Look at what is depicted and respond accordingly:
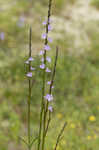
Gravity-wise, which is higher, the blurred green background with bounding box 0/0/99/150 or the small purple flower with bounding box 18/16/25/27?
the small purple flower with bounding box 18/16/25/27

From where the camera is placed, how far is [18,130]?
9.61 feet

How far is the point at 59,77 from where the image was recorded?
12.9 ft

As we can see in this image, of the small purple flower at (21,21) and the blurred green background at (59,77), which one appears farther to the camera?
the small purple flower at (21,21)

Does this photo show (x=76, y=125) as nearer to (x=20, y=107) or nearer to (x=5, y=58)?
(x=20, y=107)

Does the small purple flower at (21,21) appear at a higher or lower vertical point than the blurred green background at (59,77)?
higher

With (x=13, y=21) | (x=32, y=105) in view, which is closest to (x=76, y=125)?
(x=32, y=105)

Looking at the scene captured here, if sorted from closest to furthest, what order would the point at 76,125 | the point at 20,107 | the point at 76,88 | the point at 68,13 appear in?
1. the point at 76,125
2. the point at 20,107
3. the point at 76,88
4. the point at 68,13

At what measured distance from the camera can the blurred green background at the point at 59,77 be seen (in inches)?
116

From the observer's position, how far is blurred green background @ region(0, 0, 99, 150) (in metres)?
2.96

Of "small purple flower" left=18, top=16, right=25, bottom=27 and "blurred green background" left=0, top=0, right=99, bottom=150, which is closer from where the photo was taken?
"blurred green background" left=0, top=0, right=99, bottom=150

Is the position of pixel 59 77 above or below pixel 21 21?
below

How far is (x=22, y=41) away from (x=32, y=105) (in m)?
1.87

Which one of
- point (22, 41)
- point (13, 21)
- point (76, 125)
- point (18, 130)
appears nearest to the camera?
point (18, 130)

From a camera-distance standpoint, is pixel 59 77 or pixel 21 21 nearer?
pixel 59 77
